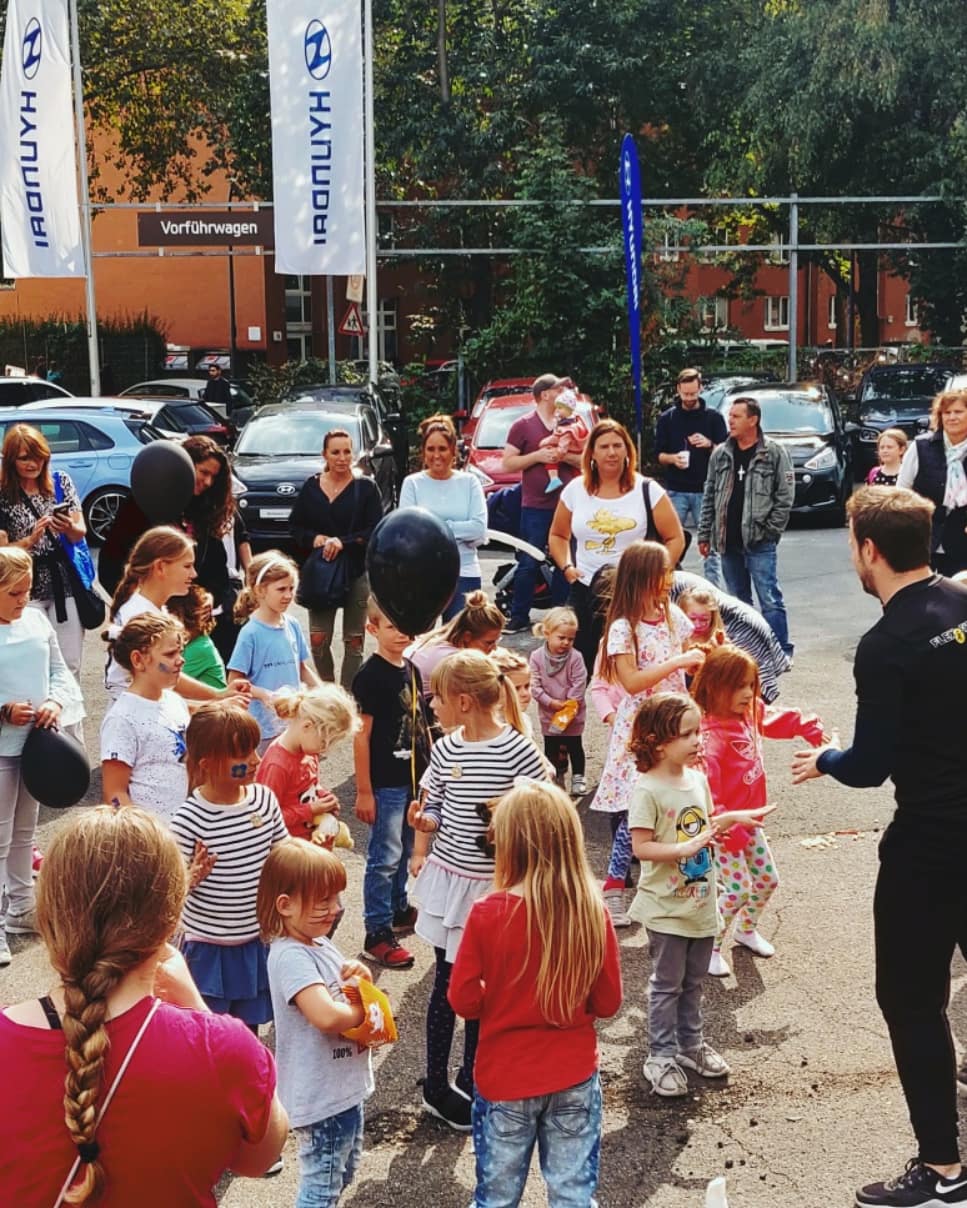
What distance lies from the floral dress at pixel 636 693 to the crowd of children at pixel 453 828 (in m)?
0.01

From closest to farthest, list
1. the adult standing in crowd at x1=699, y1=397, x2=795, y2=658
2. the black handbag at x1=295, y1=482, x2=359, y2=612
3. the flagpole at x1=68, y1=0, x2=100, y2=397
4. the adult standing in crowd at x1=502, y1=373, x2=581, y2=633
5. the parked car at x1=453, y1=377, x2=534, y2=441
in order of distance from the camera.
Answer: the black handbag at x1=295, y1=482, x2=359, y2=612
the adult standing in crowd at x1=699, y1=397, x2=795, y2=658
the adult standing in crowd at x1=502, y1=373, x2=581, y2=633
the parked car at x1=453, y1=377, x2=534, y2=441
the flagpole at x1=68, y1=0, x2=100, y2=397

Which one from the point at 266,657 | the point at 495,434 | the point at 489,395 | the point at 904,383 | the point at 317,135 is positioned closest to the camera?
the point at 266,657

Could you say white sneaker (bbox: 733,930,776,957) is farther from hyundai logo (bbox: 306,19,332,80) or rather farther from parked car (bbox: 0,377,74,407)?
parked car (bbox: 0,377,74,407)

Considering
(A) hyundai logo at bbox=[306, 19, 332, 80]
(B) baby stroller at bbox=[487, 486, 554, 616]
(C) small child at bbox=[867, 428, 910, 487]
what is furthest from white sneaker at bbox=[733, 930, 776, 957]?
(A) hyundai logo at bbox=[306, 19, 332, 80]

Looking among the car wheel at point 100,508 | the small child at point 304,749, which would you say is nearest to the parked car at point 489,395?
the car wheel at point 100,508

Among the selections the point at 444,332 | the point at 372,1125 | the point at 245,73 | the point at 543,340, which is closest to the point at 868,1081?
the point at 372,1125

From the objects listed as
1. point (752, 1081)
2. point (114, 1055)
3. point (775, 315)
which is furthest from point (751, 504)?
point (775, 315)

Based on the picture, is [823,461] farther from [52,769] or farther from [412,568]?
[52,769]

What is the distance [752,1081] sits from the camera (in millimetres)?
4906

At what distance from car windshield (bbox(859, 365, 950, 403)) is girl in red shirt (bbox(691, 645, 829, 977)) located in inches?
622

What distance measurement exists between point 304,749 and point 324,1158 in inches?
68.7

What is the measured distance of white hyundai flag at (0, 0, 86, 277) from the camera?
2220cm

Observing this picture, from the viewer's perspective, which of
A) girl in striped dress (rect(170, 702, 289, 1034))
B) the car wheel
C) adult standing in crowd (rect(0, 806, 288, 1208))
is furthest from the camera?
the car wheel

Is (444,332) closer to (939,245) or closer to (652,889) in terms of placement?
(939,245)
